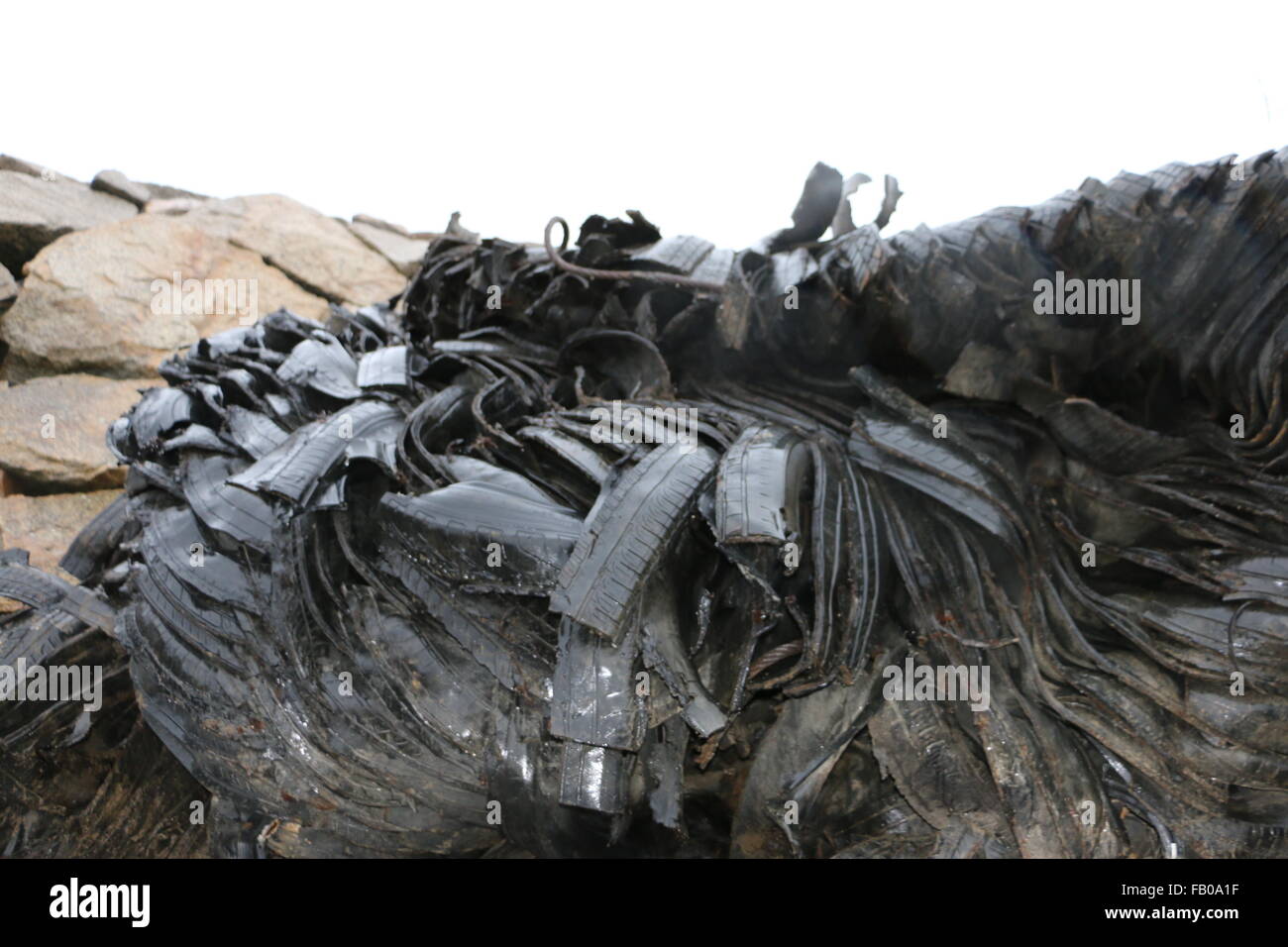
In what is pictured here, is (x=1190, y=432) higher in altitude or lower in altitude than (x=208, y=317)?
lower

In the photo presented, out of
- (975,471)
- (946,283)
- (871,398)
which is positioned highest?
(946,283)

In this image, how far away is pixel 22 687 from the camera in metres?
1.99

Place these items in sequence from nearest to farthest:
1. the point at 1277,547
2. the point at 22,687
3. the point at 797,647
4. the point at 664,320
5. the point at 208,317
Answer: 1. the point at 1277,547
2. the point at 797,647
3. the point at 22,687
4. the point at 664,320
5. the point at 208,317

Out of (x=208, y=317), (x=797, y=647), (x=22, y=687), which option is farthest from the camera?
(x=208, y=317)

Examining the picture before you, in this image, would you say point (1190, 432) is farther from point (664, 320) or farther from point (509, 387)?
point (509, 387)

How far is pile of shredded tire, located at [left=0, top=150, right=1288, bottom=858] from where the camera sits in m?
1.36

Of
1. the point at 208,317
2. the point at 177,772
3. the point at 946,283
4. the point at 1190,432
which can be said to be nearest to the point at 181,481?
the point at 177,772

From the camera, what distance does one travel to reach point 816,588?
147 cm

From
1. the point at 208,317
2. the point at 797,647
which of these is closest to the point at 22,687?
the point at 797,647

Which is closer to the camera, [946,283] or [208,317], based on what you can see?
[946,283]

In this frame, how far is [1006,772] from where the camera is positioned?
1.35 meters

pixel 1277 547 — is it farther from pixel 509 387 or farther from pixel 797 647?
pixel 509 387

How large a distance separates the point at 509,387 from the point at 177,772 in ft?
4.03

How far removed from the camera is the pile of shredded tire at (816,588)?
136cm
